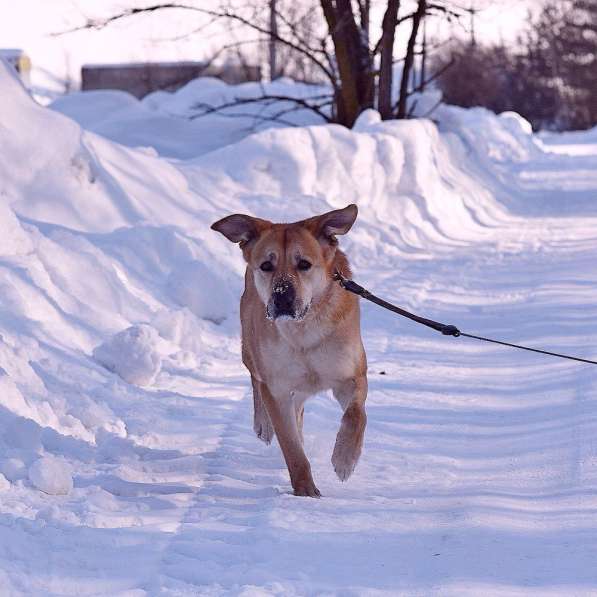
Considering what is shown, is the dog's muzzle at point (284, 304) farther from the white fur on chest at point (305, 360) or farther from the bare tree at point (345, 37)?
the bare tree at point (345, 37)

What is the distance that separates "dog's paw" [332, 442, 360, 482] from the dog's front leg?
17 centimetres

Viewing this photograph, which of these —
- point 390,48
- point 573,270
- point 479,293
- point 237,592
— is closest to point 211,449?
point 237,592

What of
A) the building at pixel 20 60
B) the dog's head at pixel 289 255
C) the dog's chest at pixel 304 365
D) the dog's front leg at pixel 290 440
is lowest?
the building at pixel 20 60

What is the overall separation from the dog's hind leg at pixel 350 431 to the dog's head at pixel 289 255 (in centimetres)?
45

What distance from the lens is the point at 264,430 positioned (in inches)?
236

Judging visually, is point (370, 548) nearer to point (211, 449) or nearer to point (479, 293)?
point (211, 449)

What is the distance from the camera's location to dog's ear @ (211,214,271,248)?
18.2ft

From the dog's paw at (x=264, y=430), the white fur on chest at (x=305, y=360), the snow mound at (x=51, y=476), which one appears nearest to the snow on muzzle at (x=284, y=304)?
the white fur on chest at (x=305, y=360)

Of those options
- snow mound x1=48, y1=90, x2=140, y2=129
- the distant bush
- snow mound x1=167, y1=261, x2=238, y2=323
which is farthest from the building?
the distant bush

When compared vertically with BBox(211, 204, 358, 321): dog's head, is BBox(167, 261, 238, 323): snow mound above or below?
below

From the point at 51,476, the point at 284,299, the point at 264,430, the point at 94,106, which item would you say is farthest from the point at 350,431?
the point at 94,106

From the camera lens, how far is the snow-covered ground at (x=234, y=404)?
13.4 feet

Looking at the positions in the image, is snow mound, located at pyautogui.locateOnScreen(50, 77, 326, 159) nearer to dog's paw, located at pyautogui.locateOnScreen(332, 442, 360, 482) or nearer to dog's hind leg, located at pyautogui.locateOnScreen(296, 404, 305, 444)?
dog's hind leg, located at pyautogui.locateOnScreen(296, 404, 305, 444)

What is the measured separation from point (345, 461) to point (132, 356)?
2346 mm
